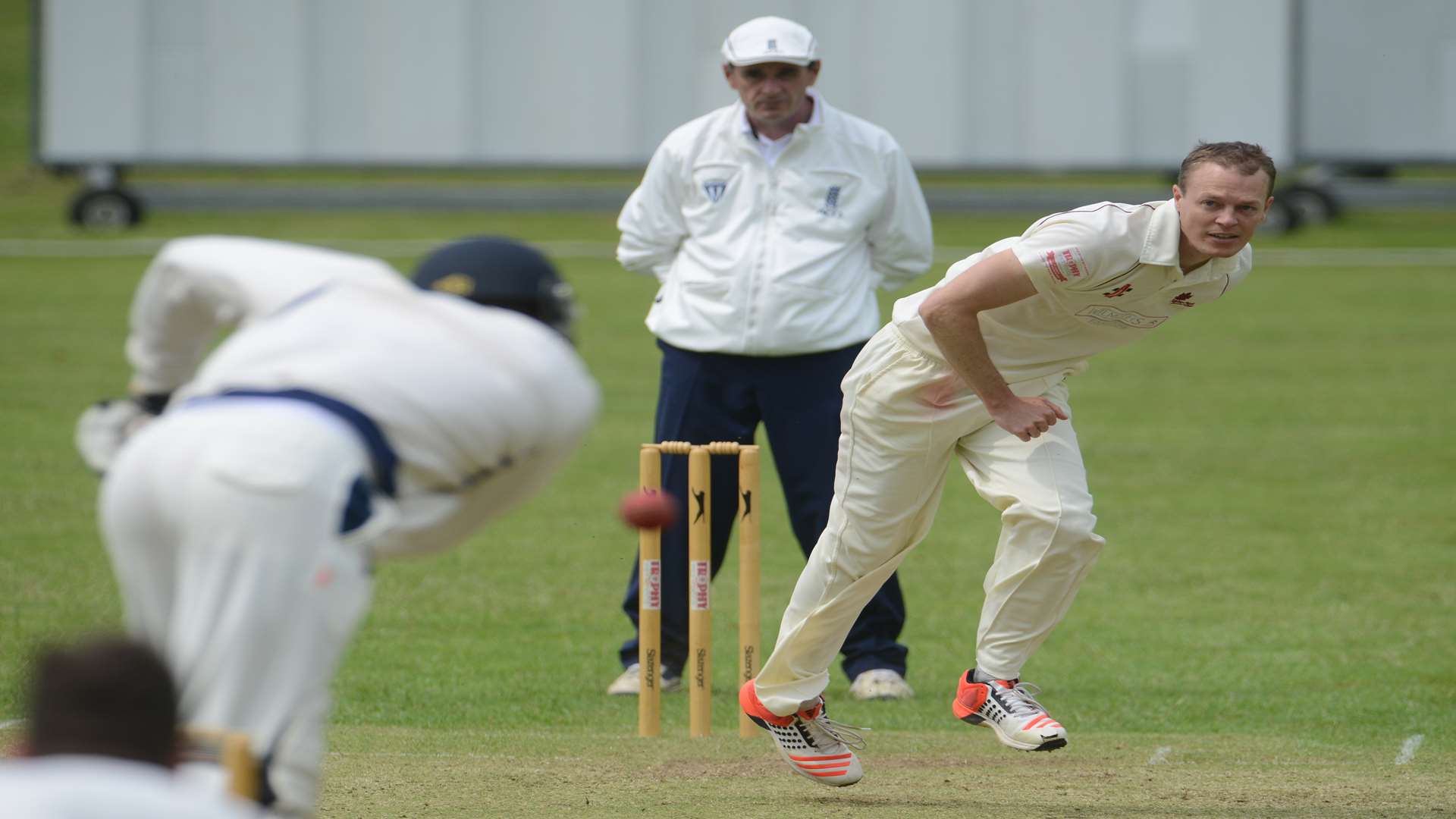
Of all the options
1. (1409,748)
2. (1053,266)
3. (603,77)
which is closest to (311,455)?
(1053,266)

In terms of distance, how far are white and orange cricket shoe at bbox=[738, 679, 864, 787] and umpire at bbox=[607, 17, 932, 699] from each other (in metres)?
1.27

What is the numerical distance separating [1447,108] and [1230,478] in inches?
528

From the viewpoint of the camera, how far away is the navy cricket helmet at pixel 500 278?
329 cm

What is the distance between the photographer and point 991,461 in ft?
16.1

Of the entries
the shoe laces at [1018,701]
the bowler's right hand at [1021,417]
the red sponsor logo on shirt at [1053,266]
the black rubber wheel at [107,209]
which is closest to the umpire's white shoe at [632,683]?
the shoe laces at [1018,701]

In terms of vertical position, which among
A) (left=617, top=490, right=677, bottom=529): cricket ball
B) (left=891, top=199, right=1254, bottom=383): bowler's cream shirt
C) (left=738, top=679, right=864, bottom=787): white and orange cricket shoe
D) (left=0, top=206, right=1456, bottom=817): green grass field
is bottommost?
(left=0, top=206, right=1456, bottom=817): green grass field

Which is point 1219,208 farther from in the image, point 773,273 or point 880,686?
point 880,686

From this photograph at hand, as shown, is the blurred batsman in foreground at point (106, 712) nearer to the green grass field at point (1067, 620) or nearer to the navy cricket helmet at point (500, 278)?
the navy cricket helmet at point (500, 278)

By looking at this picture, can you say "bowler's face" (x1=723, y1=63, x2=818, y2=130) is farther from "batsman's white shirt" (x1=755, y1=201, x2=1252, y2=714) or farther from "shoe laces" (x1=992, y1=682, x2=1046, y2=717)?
"shoe laces" (x1=992, y1=682, x2=1046, y2=717)

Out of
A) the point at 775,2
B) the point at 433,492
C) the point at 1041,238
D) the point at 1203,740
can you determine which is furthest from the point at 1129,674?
the point at 775,2

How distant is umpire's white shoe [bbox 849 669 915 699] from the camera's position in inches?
253

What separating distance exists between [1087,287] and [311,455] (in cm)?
234

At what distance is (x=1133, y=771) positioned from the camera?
5309mm

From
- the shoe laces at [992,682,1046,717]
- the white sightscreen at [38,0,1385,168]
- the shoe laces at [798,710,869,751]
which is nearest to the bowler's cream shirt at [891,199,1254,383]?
the shoe laces at [992,682,1046,717]
